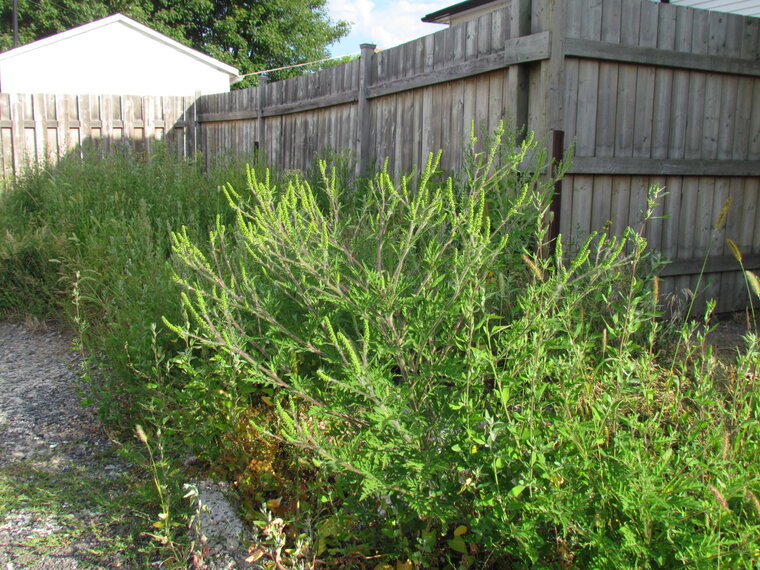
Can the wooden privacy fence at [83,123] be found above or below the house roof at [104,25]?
below

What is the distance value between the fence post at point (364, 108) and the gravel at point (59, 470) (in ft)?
11.9

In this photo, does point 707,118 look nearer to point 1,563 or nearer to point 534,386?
point 534,386

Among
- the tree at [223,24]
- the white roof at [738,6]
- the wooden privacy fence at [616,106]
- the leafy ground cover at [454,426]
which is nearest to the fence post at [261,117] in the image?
the wooden privacy fence at [616,106]

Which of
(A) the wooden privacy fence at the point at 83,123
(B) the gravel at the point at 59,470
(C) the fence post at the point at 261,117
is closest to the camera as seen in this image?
(B) the gravel at the point at 59,470

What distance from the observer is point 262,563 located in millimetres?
1965

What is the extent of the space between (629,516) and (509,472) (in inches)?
12.6

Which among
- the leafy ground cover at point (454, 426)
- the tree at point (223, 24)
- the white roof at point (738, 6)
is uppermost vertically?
the tree at point (223, 24)

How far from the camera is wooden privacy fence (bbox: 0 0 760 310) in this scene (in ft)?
14.9

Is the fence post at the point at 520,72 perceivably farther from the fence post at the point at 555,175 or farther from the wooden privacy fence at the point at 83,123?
the wooden privacy fence at the point at 83,123

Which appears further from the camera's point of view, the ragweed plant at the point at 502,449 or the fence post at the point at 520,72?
the fence post at the point at 520,72

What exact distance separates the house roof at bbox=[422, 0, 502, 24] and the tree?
16.2 meters

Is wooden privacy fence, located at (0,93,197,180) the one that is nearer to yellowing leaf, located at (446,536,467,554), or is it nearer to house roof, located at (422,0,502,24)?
yellowing leaf, located at (446,536,467,554)

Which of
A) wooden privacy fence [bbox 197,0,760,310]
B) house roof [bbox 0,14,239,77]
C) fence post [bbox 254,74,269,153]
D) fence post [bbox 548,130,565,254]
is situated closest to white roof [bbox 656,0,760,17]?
wooden privacy fence [bbox 197,0,760,310]

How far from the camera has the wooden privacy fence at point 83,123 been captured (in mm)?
10727
